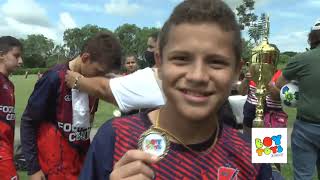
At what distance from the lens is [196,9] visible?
1575 millimetres

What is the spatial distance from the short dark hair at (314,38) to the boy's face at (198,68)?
3.75m

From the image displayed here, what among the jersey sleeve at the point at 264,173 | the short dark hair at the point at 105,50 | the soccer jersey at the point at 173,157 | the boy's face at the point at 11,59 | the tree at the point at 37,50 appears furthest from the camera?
the tree at the point at 37,50

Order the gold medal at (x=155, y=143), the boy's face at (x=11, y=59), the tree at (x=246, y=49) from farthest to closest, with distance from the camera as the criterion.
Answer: the boy's face at (x=11, y=59) < the tree at (x=246, y=49) < the gold medal at (x=155, y=143)

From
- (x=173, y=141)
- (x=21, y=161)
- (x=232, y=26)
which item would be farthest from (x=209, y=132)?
(x=21, y=161)

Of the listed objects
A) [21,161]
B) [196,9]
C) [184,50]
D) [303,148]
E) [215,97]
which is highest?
[196,9]

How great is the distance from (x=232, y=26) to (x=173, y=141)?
1.41 feet

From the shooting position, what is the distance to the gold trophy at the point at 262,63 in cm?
322

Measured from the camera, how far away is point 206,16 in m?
1.56

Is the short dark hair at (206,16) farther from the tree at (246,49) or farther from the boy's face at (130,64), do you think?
the boy's face at (130,64)

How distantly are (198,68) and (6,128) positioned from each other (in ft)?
13.7

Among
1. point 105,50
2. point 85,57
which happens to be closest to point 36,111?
point 85,57

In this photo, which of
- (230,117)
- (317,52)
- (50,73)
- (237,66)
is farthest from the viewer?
(317,52)

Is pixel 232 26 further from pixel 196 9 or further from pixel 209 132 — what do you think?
pixel 209 132

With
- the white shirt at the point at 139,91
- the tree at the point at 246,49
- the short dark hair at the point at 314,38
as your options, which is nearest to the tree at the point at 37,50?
the short dark hair at the point at 314,38
